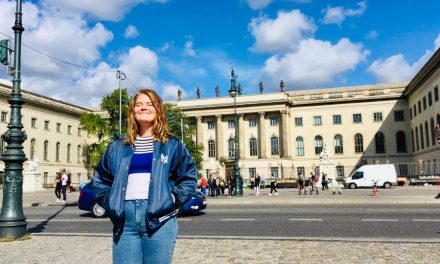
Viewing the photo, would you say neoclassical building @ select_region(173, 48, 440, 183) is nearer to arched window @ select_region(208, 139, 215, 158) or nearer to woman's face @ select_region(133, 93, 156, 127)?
arched window @ select_region(208, 139, 215, 158)

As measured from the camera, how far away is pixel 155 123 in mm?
3244

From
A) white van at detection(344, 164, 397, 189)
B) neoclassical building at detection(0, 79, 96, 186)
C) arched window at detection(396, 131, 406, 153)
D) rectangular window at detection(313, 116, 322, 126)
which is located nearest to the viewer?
white van at detection(344, 164, 397, 189)

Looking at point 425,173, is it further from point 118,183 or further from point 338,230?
point 118,183

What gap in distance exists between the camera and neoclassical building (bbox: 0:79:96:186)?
63688mm

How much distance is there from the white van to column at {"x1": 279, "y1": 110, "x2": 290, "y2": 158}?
30.0 m

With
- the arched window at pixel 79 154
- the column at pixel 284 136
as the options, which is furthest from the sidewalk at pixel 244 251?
the arched window at pixel 79 154

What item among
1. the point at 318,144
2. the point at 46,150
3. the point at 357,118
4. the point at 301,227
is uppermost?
the point at 357,118

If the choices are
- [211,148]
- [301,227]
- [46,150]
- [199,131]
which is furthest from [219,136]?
[301,227]

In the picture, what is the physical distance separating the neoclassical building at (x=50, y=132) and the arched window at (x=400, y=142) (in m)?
56.1

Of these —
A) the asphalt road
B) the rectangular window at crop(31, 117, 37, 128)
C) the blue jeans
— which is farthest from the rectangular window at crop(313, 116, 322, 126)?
the blue jeans

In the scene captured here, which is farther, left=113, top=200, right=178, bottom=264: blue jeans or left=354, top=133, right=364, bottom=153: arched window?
left=354, top=133, right=364, bottom=153: arched window

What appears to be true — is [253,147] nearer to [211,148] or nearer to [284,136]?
[284,136]

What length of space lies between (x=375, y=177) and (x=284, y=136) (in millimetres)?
32186

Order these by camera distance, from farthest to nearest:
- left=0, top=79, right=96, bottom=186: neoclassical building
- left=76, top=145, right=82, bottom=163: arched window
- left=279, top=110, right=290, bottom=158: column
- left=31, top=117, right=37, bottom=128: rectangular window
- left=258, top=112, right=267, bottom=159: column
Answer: left=76, top=145, right=82, bottom=163: arched window < left=258, top=112, right=267, bottom=159: column < left=279, top=110, right=290, bottom=158: column < left=31, top=117, right=37, bottom=128: rectangular window < left=0, top=79, right=96, bottom=186: neoclassical building
